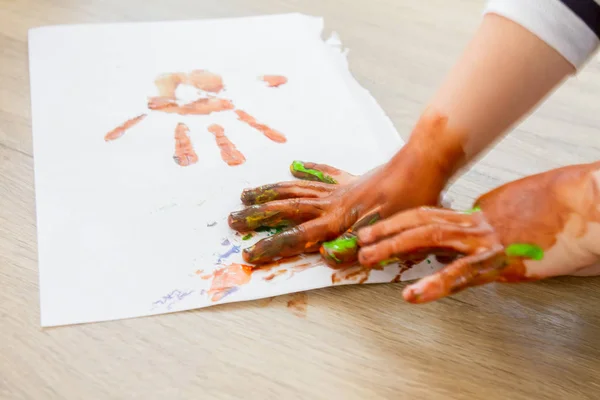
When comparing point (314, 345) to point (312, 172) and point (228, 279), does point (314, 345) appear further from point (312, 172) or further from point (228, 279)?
point (312, 172)

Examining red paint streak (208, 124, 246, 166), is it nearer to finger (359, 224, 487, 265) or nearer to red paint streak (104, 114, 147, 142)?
red paint streak (104, 114, 147, 142)

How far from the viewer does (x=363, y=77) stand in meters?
0.81

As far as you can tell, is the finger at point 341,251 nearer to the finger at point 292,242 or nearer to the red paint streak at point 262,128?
the finger at point 292,242

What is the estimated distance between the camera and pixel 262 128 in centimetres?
70

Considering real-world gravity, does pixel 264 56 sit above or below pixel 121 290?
above

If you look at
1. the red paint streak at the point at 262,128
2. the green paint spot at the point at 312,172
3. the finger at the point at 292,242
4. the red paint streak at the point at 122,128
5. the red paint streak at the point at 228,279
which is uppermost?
the red paint streak at the point at 262,128

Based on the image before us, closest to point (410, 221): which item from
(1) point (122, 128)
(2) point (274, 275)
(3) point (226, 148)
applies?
(2) point (274, 275)

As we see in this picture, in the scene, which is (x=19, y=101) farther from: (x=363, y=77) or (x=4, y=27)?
(x=363, y=77)

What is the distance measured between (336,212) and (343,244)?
4 centimetres

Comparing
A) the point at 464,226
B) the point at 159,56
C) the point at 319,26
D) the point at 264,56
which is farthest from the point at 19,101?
the point at 464,226

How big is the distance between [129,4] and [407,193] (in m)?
0.60

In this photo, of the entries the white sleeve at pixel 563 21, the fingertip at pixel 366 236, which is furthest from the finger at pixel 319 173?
the white sleeve at pixel 563 21

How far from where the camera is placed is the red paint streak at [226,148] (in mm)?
661

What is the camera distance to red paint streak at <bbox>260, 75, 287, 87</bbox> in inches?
30.4
